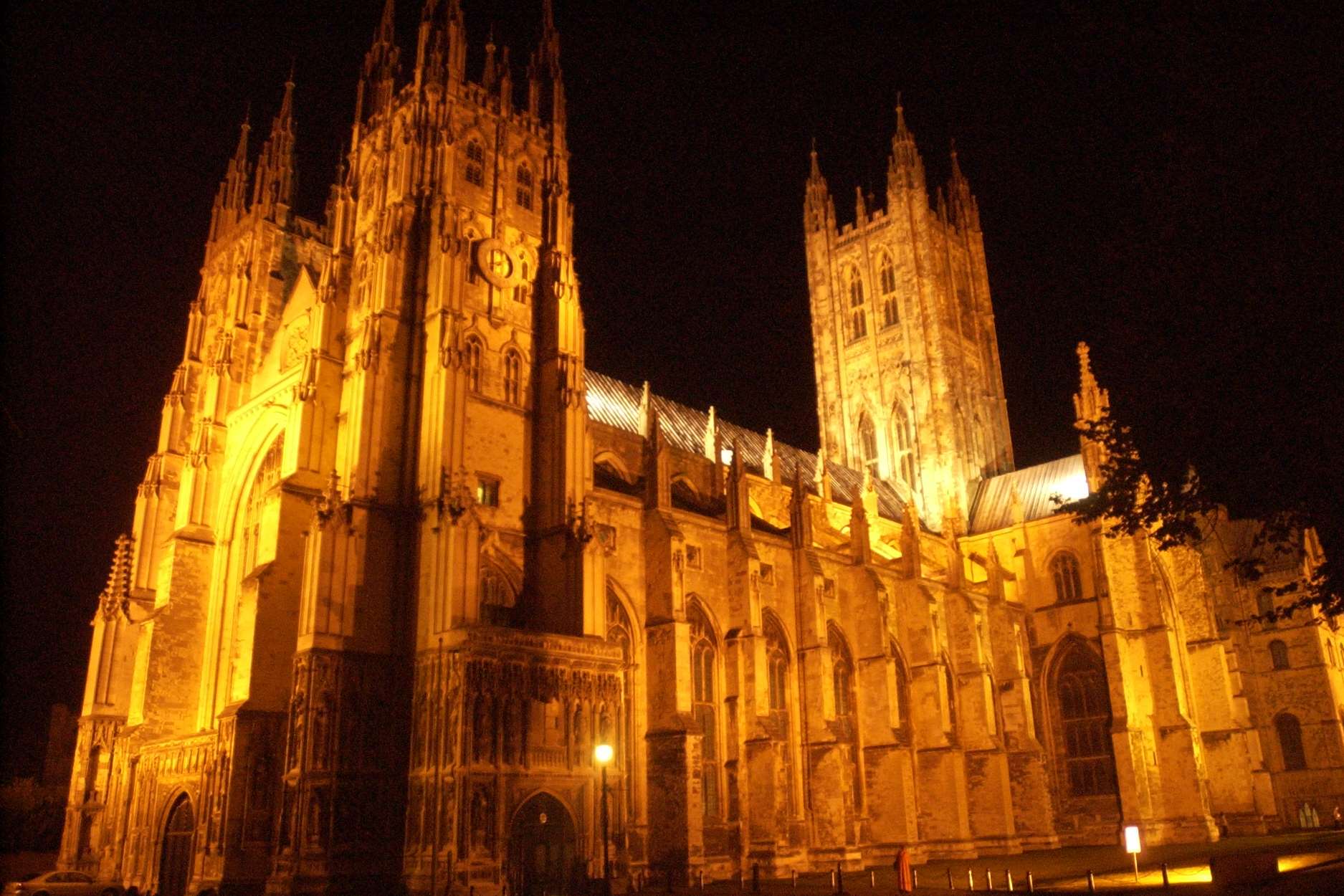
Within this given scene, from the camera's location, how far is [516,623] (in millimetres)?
30906

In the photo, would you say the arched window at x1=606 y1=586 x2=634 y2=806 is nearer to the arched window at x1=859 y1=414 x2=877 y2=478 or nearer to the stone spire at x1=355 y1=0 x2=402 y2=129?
the stone spire at x1=355 y1=0 x2=402 y2=129

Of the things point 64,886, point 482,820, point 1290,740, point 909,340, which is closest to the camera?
point 482,820

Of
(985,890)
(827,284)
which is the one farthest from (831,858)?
(827,284)

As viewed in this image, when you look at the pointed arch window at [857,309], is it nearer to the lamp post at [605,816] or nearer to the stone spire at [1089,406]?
the stone spire at [1089,406]

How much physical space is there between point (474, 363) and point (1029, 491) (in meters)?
38.1

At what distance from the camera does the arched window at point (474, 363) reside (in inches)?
1259

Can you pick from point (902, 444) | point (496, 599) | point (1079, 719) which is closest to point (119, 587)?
point (496, 599)

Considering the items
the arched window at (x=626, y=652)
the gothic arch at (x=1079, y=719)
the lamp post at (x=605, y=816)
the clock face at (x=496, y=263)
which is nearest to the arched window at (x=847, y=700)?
the arched window at (x=626, y=652)

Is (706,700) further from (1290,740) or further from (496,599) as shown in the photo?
(1290,740)

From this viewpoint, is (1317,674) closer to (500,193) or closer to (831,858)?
(831,858)

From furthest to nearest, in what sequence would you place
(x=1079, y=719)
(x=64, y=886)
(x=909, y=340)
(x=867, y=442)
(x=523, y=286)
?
(x=867, y=442), (x=909, y=340), (x=1079, y=719), (x=523, y=286), (x=64, y=886)

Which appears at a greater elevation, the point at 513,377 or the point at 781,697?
the point at 513,377


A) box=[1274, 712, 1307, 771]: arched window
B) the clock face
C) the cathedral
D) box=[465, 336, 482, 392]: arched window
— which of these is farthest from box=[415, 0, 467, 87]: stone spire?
box=[1274, 712, 1307, 771]: arched window

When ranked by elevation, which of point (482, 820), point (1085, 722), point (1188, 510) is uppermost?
point (1188, 510)
